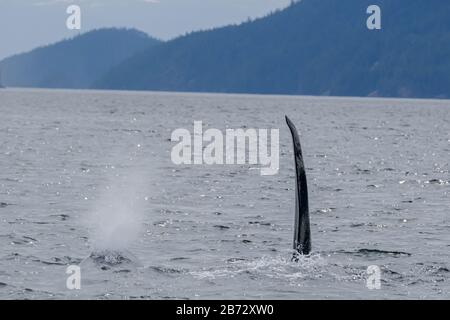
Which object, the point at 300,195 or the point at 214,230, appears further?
the point at 214,230

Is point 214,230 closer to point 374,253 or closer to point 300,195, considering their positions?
point 374,253

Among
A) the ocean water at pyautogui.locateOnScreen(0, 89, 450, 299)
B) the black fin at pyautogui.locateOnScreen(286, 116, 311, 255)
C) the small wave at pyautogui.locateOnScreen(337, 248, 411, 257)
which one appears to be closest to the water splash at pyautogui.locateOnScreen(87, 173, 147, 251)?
the ocean water at pyautogui.locateOnScreen(0, 89, 450, 299)

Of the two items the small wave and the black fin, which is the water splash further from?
the small wave

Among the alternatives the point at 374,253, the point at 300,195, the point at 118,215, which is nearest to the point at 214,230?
the point at 374,253

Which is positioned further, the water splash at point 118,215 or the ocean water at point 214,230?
the water splash at point 118,215

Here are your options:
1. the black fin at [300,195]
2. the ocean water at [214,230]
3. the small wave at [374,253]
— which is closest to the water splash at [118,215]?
the ocean water at [214,230]

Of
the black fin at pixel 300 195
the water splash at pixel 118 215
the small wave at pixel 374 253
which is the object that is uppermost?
the black fin at pixel 300 195

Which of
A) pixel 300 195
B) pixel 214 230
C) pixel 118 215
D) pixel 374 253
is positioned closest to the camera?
pixel 300 195

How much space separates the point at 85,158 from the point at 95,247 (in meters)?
40.2

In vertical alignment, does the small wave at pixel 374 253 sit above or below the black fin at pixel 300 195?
below

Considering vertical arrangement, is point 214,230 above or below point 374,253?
above

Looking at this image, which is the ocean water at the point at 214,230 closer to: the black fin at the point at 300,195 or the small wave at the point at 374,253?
the small wave at the point at 374,253
